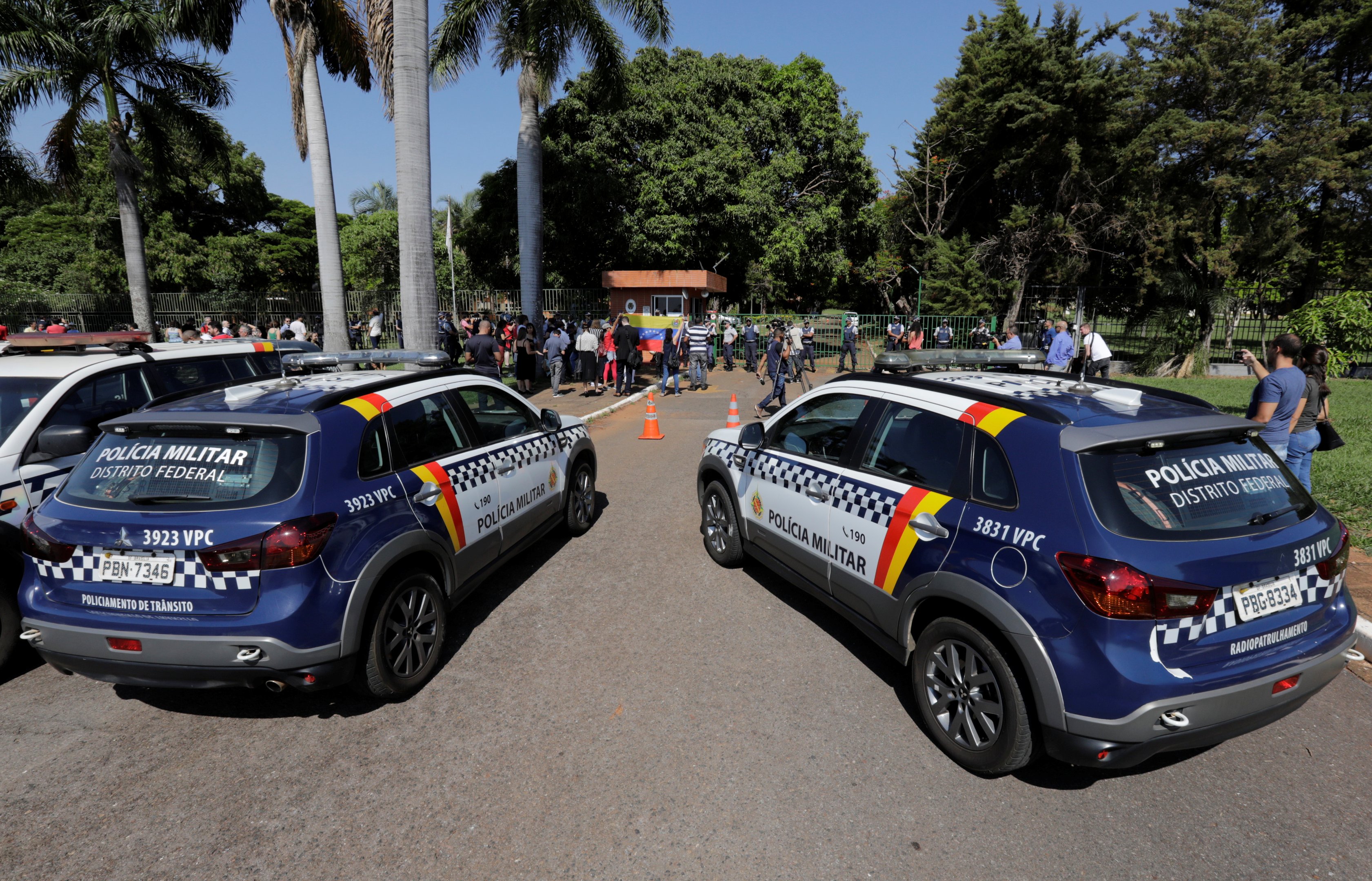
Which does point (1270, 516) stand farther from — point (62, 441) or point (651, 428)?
point (651, 428)

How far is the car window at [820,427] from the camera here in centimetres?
434

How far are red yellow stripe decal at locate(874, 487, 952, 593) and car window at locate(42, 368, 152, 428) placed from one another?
4.98m

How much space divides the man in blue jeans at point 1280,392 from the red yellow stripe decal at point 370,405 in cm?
600

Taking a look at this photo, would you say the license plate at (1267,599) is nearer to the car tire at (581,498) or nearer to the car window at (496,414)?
the car window at (496,414)

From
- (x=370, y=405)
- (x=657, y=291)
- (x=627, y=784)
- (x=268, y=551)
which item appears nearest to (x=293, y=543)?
(x=268, y=551)

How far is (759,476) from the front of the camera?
201 inches

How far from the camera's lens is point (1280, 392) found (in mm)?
5383

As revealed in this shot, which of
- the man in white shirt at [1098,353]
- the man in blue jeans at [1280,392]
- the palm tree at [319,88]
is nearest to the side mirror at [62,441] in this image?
the man in blue jeans at [1280,392]

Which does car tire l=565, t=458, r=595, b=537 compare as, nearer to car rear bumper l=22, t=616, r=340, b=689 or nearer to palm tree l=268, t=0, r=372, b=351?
car rear bumper l=22, t=616, r=340, b=689

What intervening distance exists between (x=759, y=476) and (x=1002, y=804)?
8.39 feet

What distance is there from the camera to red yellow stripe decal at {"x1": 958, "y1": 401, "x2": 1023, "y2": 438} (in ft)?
10.7

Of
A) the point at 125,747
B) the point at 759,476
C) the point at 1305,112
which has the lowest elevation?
the point at 125,747

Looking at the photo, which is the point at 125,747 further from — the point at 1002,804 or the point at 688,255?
the point at 688,255

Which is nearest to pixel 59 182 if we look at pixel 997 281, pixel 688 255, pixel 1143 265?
pixel 688 255
